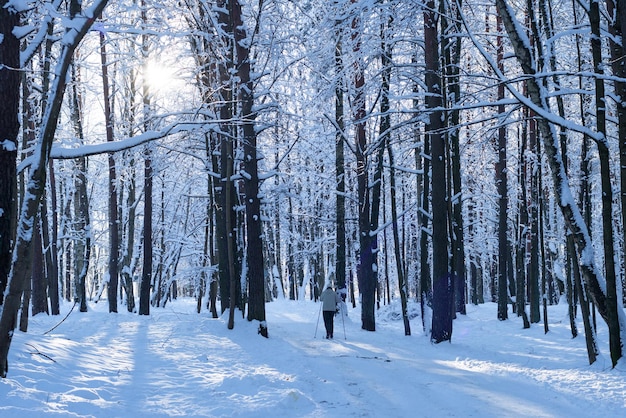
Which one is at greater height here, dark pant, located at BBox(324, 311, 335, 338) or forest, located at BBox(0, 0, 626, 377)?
forest, located at BBox(0, 0, 626, 377)

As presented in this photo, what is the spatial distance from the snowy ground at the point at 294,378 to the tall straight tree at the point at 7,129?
1790 millimetres

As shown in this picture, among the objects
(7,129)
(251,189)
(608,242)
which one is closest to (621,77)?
(608,242)

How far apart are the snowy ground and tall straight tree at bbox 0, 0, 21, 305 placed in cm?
179

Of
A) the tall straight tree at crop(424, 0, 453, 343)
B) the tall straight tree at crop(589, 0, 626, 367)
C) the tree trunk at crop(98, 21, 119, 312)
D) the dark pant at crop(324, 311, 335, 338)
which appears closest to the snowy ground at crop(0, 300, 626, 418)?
the tall straight tree at crop(589, 0, 626, 367)

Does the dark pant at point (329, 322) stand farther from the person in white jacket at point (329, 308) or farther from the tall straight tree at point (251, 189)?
the tall straight tree at point (251, 189)

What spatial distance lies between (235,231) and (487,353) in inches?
343

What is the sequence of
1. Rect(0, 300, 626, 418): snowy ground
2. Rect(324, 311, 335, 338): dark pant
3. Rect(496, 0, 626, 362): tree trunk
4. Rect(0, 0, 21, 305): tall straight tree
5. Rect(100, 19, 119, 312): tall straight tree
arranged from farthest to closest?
Rect(100, 19, 119, 312): tall straight tree < Rect(324, 311, 335, 338): dark pant < Rect(496, 0, 626, 362): tree trunk < Rect(0, 300, 626, 418): snowy ground < Rect(0, 0, 21, 305): tall straight tree

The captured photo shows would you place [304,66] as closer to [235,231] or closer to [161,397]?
[235,231]

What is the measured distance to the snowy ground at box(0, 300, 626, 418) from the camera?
23.5 feet

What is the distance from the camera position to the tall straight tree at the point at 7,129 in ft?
22.8

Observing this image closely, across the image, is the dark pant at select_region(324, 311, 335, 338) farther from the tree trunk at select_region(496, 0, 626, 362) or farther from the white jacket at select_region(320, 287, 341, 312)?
the tree trunk at select_region(496, 0, 626, 362)

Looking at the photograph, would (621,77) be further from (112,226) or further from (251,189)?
(112,226)

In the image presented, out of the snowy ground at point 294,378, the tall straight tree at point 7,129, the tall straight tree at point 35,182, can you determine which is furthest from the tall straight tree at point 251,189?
the tall straight tree at point 35,182

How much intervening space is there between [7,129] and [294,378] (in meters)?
5.87
